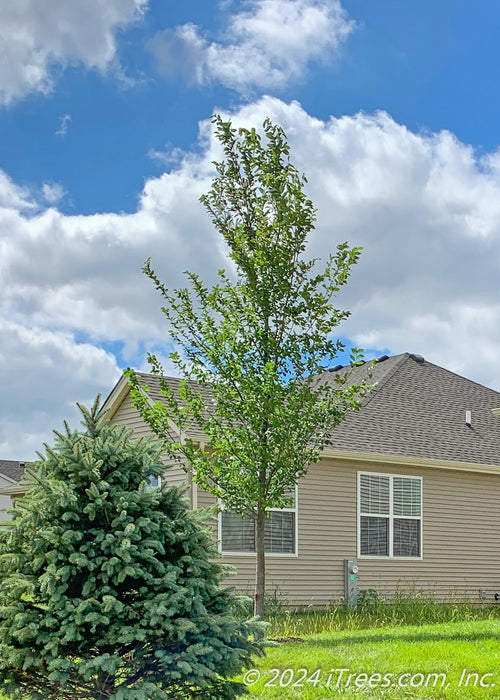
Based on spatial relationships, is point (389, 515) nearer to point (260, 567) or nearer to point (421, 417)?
point (421, 417)

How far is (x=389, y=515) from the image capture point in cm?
1891

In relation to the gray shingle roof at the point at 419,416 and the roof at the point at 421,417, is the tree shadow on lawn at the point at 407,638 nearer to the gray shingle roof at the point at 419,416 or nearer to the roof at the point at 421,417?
the gray shingle roof at the point at 419,416

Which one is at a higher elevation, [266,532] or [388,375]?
[388,375]

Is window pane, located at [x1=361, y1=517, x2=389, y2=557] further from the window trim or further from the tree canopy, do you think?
the tree canopy

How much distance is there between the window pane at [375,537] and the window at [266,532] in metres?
1.86

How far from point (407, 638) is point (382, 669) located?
2.78 metres

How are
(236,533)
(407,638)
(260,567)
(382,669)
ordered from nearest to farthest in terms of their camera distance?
(382,669) < (407,638) < (260,567) < (236,533)

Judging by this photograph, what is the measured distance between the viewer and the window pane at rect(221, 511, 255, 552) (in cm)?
1645

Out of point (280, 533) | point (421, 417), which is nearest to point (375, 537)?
point (280, 533)

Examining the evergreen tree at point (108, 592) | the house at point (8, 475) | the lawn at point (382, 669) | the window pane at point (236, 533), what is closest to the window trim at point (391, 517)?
the window pane at point (236, 533)

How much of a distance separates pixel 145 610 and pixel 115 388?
1254 centimetres

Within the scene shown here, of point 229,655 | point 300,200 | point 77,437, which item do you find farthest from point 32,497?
point 300,200

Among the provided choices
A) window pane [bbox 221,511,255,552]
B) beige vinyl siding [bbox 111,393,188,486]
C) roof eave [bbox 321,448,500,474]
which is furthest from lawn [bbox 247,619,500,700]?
roof eave [bbox 321,448,500,474]

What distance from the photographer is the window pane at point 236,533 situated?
16.5 meters
